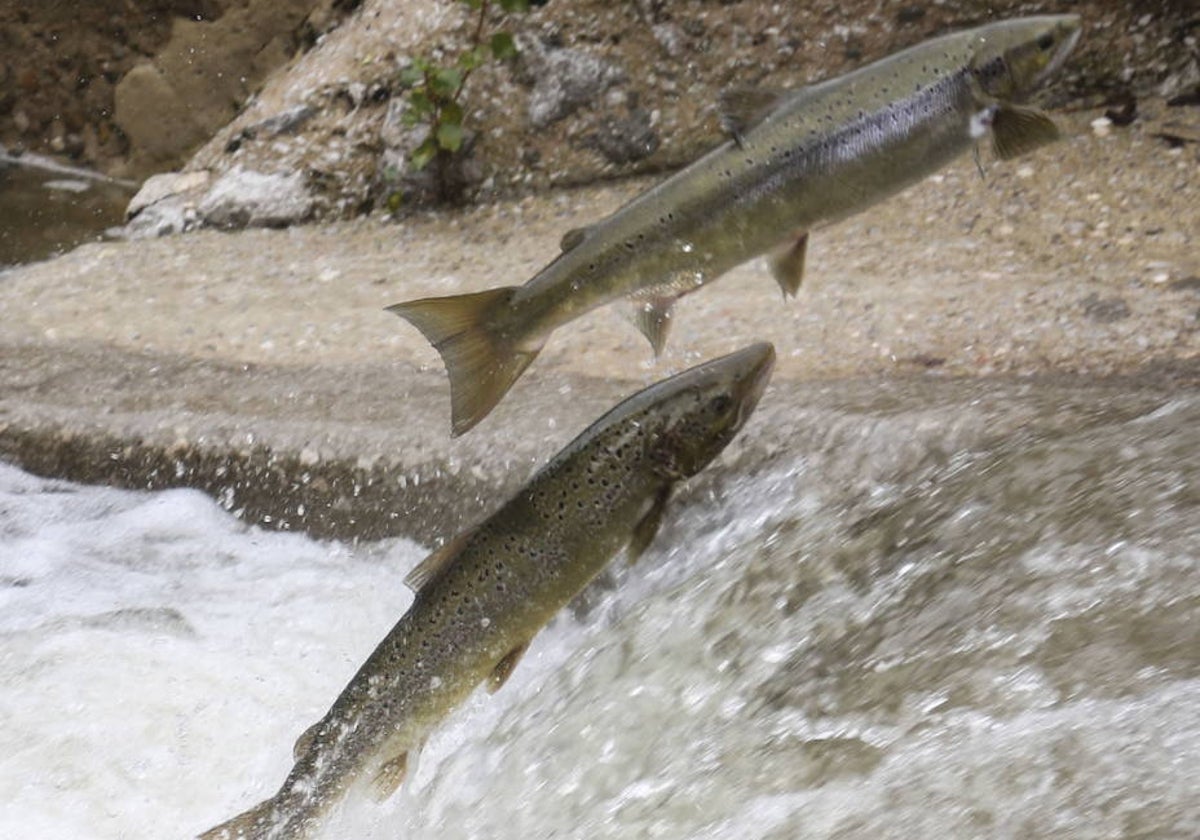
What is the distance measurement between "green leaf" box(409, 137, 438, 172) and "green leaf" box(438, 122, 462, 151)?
50 millimetres

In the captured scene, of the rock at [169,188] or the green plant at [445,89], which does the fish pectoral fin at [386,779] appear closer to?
the green plant at [445,89]

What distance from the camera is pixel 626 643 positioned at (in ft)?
10.4

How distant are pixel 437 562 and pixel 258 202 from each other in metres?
3.89

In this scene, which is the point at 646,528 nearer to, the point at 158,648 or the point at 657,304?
the point at 657,304

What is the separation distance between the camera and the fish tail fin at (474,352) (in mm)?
2789

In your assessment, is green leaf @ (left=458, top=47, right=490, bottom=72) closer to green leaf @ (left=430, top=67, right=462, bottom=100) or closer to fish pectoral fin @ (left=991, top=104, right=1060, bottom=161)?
green leaf @ (left=430, top=67, right=462, bottom=100)

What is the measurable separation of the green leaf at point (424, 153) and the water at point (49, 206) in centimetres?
183

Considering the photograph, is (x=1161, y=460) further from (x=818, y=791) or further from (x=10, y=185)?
(x=10, y=185)

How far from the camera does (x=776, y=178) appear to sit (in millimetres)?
2814

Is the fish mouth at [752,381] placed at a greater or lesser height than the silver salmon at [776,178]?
lesser

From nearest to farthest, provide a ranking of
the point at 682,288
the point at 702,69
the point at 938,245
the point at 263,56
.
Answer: the point at 682,288
the point at 938,245
the point at 702,69
the point at 263,56

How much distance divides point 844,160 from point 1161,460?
82 cm

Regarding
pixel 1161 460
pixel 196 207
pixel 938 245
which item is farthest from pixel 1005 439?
pixel 196 207

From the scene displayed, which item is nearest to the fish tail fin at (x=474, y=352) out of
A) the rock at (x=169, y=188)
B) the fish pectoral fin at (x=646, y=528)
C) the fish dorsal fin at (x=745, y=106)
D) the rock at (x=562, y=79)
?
the fish pectoral fin at (x=646, y=528)
